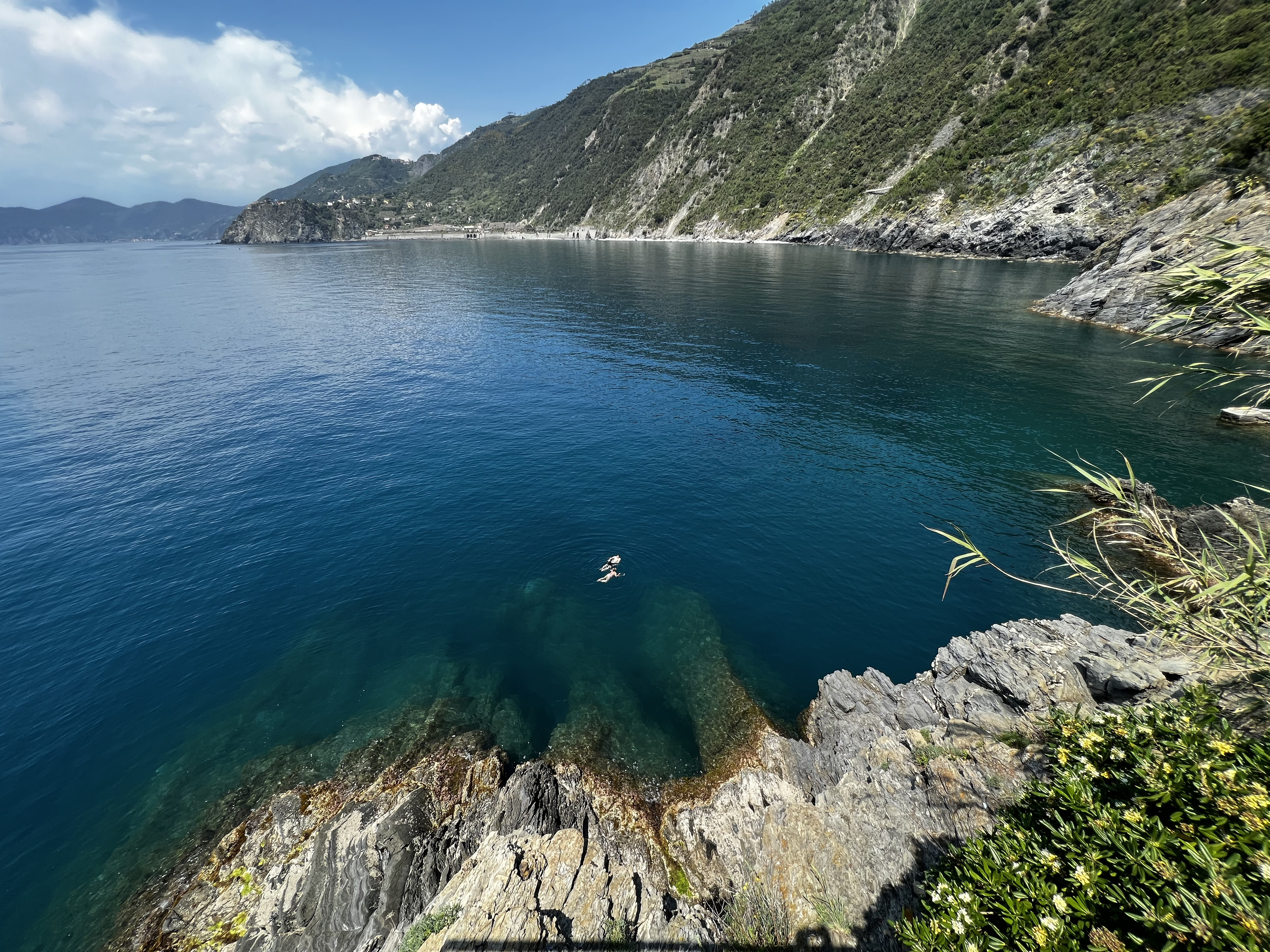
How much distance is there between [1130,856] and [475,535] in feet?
103

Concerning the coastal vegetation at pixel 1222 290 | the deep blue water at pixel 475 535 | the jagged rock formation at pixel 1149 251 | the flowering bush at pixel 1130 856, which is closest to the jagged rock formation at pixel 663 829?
the deep blue water at pixel 475 535

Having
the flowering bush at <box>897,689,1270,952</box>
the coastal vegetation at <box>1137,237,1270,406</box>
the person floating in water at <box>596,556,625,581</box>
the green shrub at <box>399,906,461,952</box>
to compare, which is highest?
the coastal vegetation at <box>1137,237,1270,406</box>

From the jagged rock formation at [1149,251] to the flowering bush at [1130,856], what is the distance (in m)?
68.6

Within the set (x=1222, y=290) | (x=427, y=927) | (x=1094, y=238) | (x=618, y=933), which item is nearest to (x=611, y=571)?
(x=618, y=933)

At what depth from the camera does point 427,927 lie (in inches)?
496

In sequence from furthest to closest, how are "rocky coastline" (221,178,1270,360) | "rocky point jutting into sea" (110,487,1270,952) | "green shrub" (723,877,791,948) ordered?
"rocky coastline" (221,178,1270,360)
"rocky point jutting into sea" (110,487,1270,952)
"green shrub" (723,877,791,948)

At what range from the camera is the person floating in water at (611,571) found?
29250mm

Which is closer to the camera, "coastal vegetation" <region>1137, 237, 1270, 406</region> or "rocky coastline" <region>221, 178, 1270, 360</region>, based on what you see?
"coastal vegetation" <region>1137, 237, 1270, 406</region>

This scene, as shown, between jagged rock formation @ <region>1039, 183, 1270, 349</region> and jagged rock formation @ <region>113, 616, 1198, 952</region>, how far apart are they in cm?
6001

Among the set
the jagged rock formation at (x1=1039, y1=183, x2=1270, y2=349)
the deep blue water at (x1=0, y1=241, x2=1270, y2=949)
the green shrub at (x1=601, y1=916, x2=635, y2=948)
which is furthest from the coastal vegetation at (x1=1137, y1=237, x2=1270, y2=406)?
the jagged rock formation at (x1=1039, y1=183, x2=1270, y2=349)

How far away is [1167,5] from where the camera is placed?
388 ft

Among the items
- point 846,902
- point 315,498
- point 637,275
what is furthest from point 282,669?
point 637,275

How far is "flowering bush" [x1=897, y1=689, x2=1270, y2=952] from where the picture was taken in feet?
20.6

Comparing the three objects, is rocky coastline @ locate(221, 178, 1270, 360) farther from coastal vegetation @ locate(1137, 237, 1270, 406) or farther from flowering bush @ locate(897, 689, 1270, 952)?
flowering bush @ locate(897, 689, 1270, 952)
